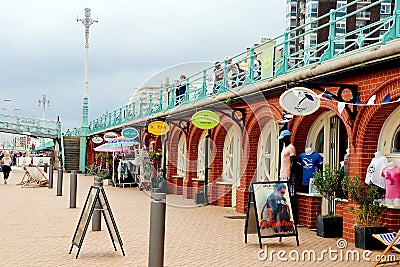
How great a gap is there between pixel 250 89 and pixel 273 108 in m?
1.06

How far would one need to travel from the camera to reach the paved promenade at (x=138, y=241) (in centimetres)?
835

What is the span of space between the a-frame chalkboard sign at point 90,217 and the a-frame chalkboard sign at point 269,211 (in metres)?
2.26

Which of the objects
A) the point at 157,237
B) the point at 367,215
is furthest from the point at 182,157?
the point at 157,237

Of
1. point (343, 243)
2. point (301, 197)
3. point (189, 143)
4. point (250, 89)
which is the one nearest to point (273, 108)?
point (250, 89)

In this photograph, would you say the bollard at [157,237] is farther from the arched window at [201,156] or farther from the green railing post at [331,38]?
the arched window at [201,156]

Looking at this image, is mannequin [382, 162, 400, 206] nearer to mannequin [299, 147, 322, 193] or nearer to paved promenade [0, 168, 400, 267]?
paved promenade [0, 168, 400, 267]

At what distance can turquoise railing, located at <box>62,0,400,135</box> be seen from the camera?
9.91 meters

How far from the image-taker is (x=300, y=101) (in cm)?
1005

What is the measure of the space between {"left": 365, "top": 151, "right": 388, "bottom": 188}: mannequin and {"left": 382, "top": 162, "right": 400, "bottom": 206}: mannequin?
160 mm

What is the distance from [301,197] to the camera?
12602 millimetres

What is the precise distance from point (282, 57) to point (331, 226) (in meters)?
4.05

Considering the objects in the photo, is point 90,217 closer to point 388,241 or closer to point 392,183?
point 388,241

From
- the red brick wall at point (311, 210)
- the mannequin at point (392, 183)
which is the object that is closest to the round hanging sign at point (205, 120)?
the red brick wall at point (311, 210)

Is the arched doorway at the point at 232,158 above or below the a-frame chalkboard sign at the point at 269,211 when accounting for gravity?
above
